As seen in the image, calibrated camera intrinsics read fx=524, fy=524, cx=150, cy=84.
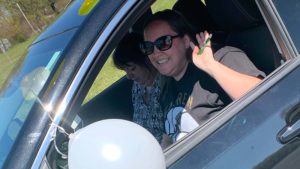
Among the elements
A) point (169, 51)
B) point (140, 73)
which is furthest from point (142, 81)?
point (169, 51)

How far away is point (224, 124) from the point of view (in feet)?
6.66

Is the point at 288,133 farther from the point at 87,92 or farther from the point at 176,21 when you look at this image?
the point at 176,21

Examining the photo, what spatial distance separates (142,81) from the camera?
3307 millimetres

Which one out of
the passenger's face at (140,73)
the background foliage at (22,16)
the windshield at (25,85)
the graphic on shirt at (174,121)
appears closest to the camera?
the windshield at (25,85)

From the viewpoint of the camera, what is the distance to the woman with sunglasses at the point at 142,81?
307 cm

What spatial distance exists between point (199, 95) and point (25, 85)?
83 cm

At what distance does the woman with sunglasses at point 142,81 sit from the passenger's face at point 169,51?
1.24 ft

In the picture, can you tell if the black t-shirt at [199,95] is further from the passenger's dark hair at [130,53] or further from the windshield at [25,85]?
the windshield at [25,85]

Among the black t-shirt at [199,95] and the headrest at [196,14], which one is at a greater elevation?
the headrest at [196,14]

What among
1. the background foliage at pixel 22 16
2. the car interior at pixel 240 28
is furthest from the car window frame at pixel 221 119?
the background foliage at pixel 22 16

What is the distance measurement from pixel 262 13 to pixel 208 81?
453mm

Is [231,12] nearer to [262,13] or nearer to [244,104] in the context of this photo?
[262,13]

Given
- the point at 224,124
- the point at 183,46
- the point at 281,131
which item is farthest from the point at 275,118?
the point at 183,46

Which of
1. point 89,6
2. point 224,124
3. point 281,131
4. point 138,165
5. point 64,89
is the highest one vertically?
point 89,6
